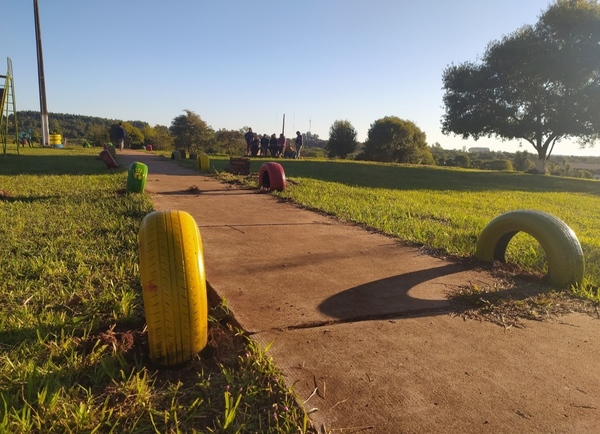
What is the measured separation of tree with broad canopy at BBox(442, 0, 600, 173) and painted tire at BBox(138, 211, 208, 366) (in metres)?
27.3

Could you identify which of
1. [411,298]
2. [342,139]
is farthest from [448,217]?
[342,139]

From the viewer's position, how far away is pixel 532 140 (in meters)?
27.8

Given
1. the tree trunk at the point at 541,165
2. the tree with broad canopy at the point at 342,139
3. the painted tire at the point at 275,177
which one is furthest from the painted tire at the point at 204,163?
the tree with broad canopy at the point at 342,139

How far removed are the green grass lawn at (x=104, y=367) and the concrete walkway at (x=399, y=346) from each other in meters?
0.18

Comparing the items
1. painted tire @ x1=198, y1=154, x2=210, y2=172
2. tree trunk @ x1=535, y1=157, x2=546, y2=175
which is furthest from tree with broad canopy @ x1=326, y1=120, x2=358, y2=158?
painted tire @ x1=198, y1=154, x2=210, y2=172

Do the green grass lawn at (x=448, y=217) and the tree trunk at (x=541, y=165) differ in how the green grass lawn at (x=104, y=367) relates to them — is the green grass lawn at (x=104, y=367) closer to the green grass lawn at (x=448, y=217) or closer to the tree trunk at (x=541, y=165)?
the green grass lawn at (x=448, y=217)

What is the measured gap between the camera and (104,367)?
78.9 inches

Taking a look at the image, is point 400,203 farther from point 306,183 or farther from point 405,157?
point 405,157

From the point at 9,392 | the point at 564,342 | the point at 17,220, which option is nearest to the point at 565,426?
the point at 564,342

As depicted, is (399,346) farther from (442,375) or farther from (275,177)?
(275,177)

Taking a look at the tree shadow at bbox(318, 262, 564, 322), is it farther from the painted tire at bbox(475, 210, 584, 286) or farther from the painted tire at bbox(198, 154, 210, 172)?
the painted tire at bbox(198, 154, 210, 172)

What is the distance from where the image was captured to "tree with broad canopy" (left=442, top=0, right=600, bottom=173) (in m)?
23.6

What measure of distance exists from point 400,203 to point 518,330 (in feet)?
Answer: 19.1

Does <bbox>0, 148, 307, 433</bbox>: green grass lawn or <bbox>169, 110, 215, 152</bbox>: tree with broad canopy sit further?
<bbox>169, 110, 215, 152</bbox>: tree with broad canopy
